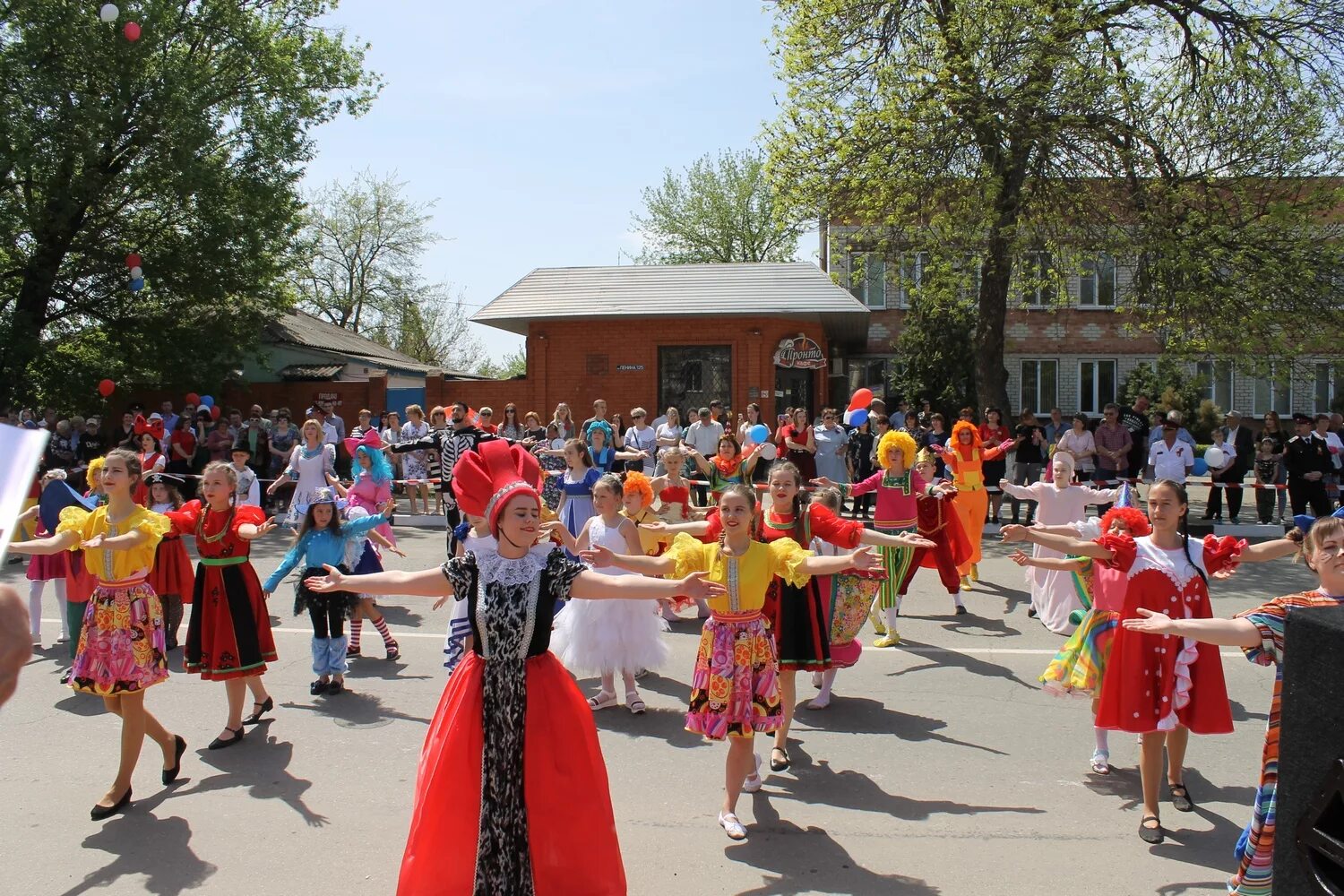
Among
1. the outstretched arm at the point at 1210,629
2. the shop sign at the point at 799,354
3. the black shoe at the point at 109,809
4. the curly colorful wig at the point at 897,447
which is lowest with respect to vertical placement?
the black shoe at the point at 109,809

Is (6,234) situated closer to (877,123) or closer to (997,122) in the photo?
(877,123)

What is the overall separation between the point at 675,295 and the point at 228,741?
20532mm

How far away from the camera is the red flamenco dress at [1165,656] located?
509 cm

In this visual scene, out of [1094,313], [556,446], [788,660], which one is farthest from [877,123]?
[1094,313]

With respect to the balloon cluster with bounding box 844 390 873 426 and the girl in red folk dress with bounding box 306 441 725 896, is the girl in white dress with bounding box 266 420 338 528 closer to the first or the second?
the balloon cluster with bounding box 844 390 873 426

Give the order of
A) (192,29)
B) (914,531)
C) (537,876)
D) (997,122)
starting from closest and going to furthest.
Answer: (537,876) < (914,531) < (997,122) < (192,29)

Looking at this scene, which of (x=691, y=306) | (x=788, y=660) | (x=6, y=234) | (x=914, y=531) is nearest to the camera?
(x=788, y=660)

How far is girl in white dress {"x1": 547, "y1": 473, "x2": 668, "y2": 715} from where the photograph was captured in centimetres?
728

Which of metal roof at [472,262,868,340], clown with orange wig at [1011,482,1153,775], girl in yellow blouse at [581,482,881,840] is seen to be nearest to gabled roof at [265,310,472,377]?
metal roof at [472,262,868,340]

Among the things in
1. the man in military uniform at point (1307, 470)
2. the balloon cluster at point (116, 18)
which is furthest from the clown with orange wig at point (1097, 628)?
the balloon cluster at point (116, 18)

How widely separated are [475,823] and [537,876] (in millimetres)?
303

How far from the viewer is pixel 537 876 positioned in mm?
3879

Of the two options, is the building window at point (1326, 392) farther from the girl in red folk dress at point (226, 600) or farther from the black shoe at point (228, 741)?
the black shoe at point (228, 741)

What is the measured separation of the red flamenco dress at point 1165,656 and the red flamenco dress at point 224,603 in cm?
492
